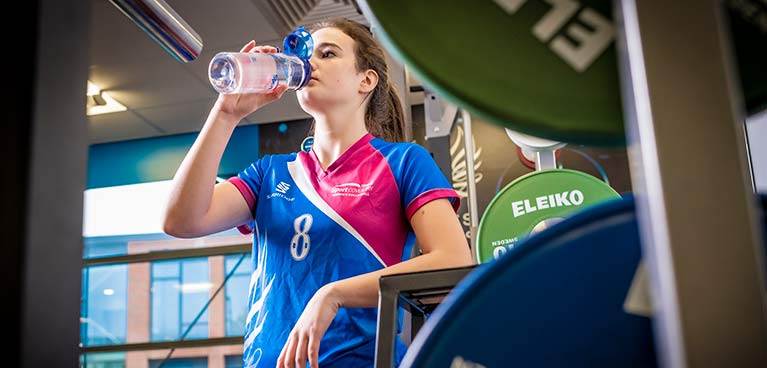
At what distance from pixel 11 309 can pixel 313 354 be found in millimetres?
575

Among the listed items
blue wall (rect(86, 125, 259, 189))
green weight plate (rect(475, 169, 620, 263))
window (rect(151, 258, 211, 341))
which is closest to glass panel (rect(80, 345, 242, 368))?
window (rect(151, 258, 211, 341))

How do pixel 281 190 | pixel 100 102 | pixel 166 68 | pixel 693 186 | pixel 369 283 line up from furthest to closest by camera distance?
pixel 100 102 → pixel 166 68 → pixel 281 190 → pixel 369 283 → pixel 693 186

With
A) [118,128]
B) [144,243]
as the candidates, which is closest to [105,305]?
[144,243]

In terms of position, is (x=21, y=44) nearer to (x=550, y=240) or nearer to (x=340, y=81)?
(x=550, y=240)

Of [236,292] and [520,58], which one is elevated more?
[236,292]

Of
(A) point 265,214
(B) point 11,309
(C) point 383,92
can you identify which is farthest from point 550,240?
(C) point 383,92

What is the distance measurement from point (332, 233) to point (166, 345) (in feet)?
15.7

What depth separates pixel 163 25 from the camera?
0.62m

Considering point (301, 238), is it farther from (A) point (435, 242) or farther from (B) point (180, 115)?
(B) point (180, 115)

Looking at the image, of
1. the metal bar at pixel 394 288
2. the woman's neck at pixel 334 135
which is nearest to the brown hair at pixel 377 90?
the woman's neck at pixel 334 135

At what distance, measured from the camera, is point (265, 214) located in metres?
1.30

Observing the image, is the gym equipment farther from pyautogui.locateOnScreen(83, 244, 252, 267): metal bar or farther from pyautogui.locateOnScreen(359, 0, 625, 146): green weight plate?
pyautogui.locateOnScreen(83, 244, 252, 267): metal bar

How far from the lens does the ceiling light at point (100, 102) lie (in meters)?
5.00

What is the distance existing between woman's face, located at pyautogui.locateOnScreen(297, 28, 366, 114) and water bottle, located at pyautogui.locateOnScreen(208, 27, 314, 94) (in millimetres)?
25
